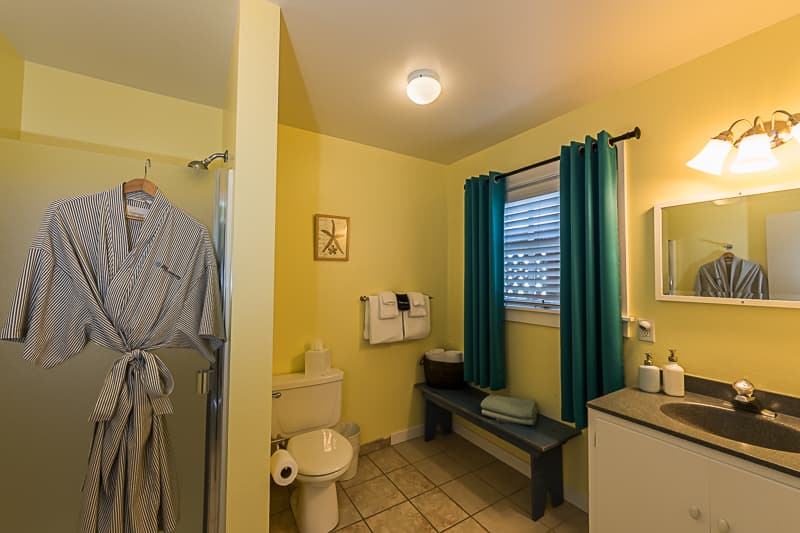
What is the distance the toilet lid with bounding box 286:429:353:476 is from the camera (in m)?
1.62

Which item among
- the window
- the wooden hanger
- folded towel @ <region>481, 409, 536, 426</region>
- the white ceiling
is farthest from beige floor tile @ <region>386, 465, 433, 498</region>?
the white ceiling

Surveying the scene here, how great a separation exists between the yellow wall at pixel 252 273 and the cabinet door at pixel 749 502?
151 cm

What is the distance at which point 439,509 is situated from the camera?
1841 millimetres

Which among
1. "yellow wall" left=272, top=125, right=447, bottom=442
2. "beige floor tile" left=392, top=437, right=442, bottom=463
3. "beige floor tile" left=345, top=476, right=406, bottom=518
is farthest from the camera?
"beige floor tile" left=392, top=437, right=442, bottom=463

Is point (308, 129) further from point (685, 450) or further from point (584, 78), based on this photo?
point (685, 450)

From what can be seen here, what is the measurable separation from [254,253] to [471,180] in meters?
1.85

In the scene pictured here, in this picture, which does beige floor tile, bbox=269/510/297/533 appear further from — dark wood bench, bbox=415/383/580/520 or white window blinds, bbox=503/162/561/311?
white window blinds, bbox=503/162/561/311

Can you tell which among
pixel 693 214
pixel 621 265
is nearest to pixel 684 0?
pixel 693 214

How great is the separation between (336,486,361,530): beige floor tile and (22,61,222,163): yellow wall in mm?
2206

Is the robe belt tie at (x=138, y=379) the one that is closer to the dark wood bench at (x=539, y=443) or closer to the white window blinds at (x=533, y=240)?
the dark wood bench at (x=539, y=443)

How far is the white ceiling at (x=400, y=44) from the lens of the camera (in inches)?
48.5

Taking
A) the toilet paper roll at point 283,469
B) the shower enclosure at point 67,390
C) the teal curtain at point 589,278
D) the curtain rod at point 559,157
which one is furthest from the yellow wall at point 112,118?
the teal curtain at point 589,278

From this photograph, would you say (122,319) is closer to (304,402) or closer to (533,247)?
(304,402)

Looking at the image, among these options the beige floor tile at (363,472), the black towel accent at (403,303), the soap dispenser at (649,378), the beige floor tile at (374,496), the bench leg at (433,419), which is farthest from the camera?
the bench leg at (433,419)
